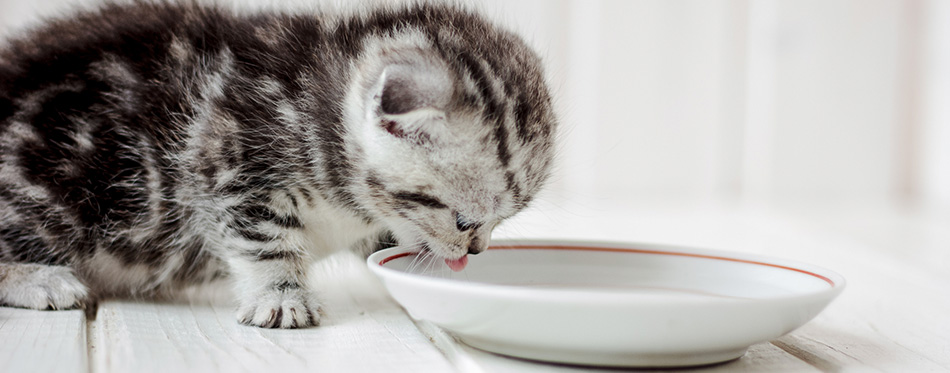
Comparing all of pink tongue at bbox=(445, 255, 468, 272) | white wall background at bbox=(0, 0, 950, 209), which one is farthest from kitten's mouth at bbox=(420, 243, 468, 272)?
white wall background at bbox=(0, 0, 950, 209)

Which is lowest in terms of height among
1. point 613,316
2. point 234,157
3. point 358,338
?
point 358,338

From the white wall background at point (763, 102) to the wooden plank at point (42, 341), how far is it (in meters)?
2.52

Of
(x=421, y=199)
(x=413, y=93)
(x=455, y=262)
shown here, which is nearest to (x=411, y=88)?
(x=413, y=93)

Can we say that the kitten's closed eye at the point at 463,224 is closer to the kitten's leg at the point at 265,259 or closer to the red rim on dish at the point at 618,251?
the red rim on dish at the point at 618,251

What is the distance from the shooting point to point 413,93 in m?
1.17

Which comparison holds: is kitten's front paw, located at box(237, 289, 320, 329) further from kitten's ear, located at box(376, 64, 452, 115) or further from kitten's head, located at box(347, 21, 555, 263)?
kitten's ear, located at box(376, 64, 452, 115)

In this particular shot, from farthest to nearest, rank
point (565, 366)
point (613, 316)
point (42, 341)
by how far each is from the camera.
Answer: point (42, 341)
point (565, 366)
point (613, 316)

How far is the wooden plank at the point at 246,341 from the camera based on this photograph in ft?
3.59

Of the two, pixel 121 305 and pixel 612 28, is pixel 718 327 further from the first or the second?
pixel 612 28

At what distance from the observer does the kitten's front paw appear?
4.35 ft

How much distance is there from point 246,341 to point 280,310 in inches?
4.9

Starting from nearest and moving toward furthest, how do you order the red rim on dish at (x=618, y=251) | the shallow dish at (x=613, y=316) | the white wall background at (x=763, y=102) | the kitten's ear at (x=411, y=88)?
1. the shallow dish at (x=613, y=316)
2. the kitten's ear at (x=411, y=88)
3. the red rim on dish at (x=618, y=251)
4. the white wall background at (x=763, y=102)

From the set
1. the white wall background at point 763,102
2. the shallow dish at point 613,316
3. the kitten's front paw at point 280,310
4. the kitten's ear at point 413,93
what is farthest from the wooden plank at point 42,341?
the white wall background at point 763,102

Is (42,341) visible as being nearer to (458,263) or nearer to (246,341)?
(246,341)
